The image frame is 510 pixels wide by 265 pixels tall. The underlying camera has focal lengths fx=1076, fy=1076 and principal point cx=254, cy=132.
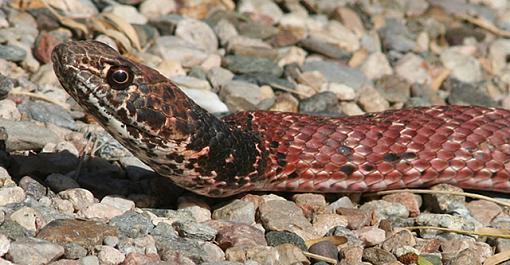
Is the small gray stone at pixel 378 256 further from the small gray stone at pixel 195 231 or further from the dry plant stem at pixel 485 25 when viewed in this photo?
the dry plant stem at pixel 485 25

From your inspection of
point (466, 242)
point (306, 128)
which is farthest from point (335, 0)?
point (466, 242)

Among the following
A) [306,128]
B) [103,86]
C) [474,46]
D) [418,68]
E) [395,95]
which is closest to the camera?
[103,86]

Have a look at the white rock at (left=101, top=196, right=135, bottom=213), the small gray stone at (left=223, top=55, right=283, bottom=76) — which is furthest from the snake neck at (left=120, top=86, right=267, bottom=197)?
the small gray stone at (left=223, top=55, right=283, bottom=76)

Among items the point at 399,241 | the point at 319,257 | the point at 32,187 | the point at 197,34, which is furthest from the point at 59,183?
the point at 197,34

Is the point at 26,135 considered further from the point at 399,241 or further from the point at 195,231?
the point at 399,241

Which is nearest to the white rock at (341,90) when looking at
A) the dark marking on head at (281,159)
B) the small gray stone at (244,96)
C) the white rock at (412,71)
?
the small gray stone at (244,96)

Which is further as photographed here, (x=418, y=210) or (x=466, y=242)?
(x=418, y=210)

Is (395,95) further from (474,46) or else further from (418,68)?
(474,46)
